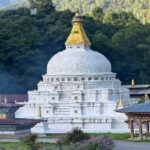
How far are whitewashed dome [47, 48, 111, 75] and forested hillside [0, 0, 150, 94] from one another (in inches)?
553

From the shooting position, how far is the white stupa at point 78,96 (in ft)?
185

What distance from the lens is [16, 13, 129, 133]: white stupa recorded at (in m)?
56.3

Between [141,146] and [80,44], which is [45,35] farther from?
[141,146]

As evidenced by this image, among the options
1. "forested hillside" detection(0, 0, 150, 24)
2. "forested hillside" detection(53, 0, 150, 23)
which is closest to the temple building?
"forested hillside" detection(53, 0, 150, 23)

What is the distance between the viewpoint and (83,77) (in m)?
59.7

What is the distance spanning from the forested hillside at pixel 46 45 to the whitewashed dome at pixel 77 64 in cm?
1404

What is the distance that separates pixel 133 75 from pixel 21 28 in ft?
38.8

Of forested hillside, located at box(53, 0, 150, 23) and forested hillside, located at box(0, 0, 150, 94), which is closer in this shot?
forested hillside, located at box(0, 0, 150, 94)

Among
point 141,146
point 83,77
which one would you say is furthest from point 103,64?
point 141,146

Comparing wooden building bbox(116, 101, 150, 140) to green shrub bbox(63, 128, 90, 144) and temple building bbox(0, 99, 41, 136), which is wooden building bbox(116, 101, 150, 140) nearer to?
green shrub bbox(63, 128, 90, 144)

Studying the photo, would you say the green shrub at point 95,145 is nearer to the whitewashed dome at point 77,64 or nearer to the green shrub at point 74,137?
the green shrub at point 74,137

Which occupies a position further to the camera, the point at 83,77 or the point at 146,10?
the point at 146,10

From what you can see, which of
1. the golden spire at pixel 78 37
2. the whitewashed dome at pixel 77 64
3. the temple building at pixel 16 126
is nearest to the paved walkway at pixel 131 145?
the temple building at pixel 16 126

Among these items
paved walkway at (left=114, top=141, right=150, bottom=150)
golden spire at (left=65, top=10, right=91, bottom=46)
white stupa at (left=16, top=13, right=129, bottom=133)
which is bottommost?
paved walkway at (left=114, top=141, right=150, bottom=150)
